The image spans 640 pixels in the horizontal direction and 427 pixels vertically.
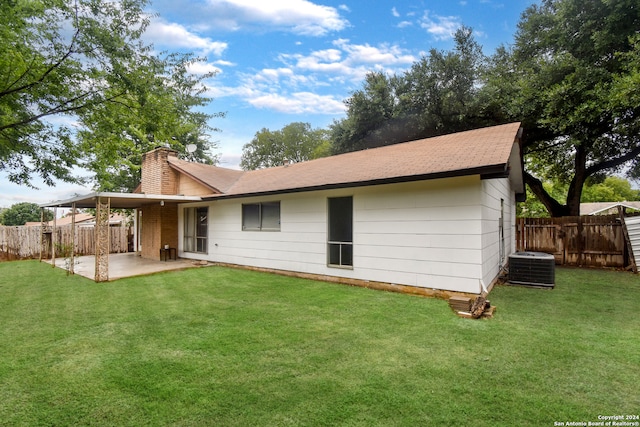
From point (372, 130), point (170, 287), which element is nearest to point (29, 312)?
point (170, 287)

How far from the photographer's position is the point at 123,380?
2.92 metres

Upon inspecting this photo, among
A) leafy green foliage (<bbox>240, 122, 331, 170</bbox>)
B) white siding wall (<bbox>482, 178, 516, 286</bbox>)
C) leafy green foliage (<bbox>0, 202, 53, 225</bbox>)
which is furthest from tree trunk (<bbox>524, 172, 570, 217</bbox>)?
leafy green foliage (<bbox>0, 202, 53, 225</bbox>)

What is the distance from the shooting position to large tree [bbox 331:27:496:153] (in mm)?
15336

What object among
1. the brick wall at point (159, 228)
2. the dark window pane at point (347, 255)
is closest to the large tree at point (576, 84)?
the dark window pane at point (347, 255)

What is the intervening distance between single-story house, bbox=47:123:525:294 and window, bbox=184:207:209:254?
38 millimetres

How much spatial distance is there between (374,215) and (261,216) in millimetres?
3925

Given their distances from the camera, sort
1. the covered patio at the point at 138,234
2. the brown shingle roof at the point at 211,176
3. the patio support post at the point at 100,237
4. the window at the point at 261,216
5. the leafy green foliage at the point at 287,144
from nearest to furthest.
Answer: the patio support post at the point at 100,237 → the covered patio at the point at 138,234 → the window at the point at 261,216 → the brown shingle roof at the point at 211,176 → the leafy green foliage at the point at 287,144

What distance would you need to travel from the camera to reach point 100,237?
8055 mm

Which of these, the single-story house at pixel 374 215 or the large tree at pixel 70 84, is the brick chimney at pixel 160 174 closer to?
the single-story house at pixel 374 215

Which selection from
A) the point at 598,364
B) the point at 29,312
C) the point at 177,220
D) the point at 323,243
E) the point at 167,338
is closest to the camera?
the point at 598,364

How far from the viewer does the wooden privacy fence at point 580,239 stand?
941 centimetres

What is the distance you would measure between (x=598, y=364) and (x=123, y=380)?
4.66 m

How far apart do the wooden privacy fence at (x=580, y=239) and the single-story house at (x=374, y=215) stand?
76cm

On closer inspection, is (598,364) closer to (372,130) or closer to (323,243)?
(323,243)
